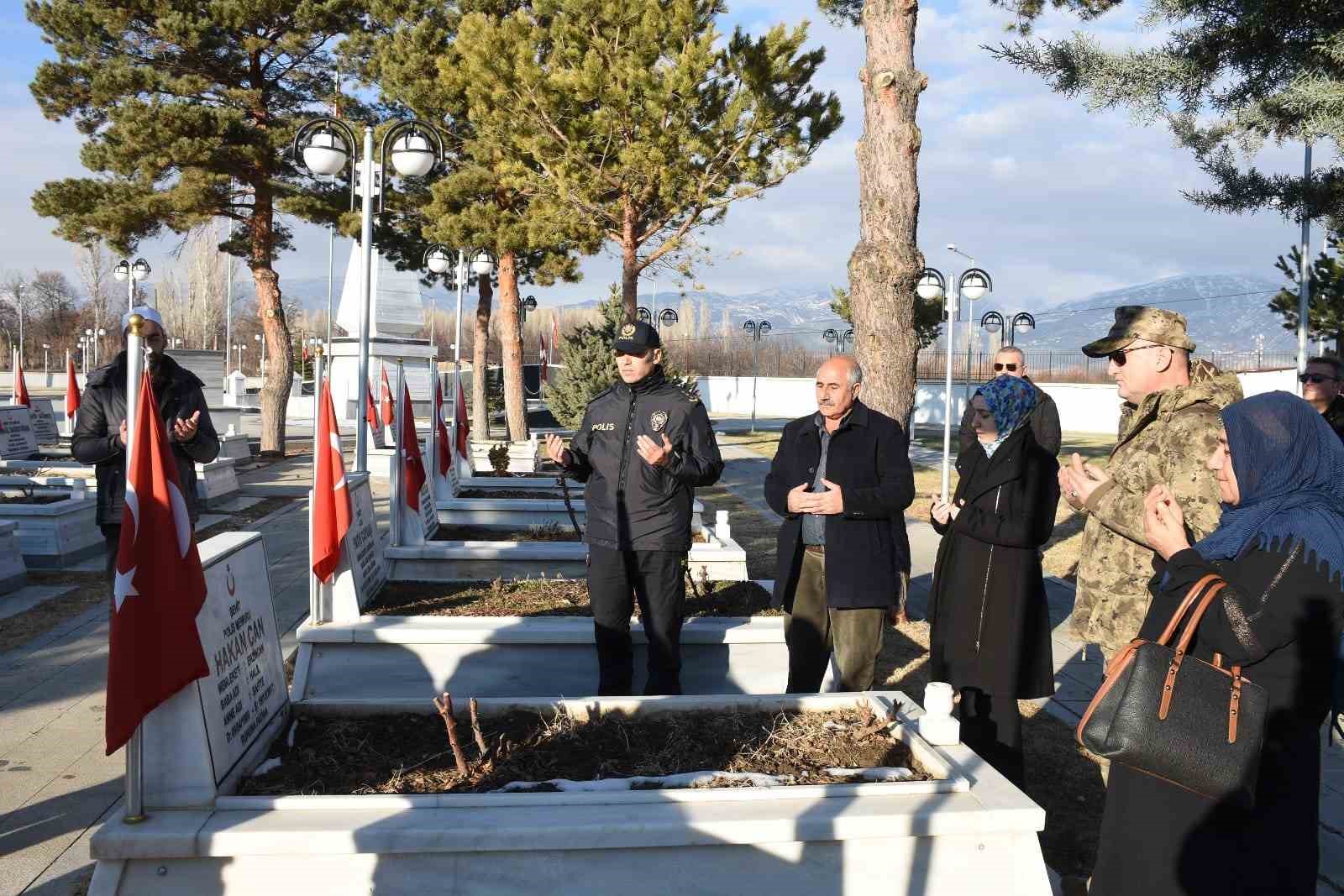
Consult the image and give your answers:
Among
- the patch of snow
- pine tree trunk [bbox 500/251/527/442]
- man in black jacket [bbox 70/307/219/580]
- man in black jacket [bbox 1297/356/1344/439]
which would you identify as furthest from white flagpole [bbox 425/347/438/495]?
pine tree trunk [bbox 500/251/527/442]

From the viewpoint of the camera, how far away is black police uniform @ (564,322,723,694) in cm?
498

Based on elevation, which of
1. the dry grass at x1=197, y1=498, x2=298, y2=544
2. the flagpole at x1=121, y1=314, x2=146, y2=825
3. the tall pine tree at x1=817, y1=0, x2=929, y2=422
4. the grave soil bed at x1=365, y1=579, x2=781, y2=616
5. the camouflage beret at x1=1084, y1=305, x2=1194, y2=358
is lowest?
the dry grass at x1=197, y1=498, x2=298, y2=544

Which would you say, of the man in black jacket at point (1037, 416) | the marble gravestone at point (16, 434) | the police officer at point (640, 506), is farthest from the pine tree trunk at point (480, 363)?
the police officer at point (640, 506)

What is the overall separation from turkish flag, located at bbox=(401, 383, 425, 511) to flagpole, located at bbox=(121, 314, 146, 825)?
15.2ft

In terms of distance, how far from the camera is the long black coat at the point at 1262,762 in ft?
8.48

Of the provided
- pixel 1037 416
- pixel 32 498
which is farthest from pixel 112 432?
pixel 32 498

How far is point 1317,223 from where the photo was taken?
515 inches

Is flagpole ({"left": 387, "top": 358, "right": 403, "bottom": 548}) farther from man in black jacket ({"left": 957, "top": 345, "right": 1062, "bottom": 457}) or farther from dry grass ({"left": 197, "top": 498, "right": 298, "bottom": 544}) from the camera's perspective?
dry grass ({"left": 197, "top": 498, "right": 298, "bottom": 544})

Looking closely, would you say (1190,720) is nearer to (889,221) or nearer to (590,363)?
(889,221)

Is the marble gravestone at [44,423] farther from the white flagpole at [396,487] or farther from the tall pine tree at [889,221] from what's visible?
the tall pine tree at [889,221]

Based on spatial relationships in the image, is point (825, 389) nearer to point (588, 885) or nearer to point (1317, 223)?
point (588, 885)

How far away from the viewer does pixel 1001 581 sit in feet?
13.9

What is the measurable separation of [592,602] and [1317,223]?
1191 cm

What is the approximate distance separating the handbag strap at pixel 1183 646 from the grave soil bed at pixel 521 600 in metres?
3.85
